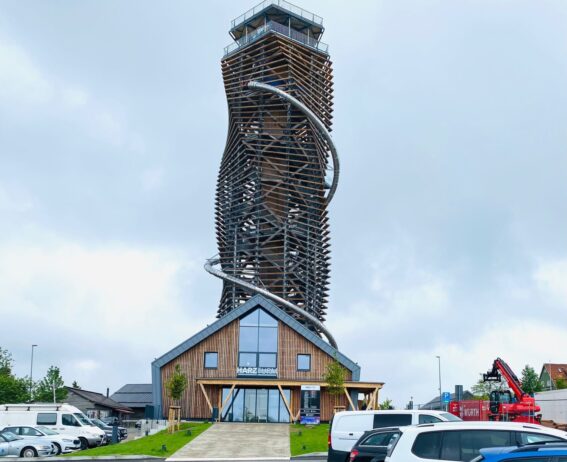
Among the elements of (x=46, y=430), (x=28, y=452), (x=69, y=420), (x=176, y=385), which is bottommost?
(x=28, y=452)

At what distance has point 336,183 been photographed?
210 feet

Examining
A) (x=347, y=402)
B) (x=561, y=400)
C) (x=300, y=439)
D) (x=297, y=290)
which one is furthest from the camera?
(x=297, y=290)

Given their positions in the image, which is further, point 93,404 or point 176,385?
point 93,404

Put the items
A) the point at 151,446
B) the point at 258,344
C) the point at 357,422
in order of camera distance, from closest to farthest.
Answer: the point at 357,422
the point at 151,446
the point at 258,344

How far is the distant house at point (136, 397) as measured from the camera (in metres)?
70.2

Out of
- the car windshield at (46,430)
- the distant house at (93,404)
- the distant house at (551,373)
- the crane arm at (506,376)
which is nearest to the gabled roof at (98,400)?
the distant house at (93,404)

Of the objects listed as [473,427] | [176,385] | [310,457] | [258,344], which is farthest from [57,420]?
[473,427]

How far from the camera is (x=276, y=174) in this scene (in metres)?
63.9

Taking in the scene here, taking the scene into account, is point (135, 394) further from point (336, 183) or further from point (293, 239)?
point (336, 183)

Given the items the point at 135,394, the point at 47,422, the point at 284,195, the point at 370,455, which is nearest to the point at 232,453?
the point at 47,422

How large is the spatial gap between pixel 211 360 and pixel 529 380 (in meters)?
44.6

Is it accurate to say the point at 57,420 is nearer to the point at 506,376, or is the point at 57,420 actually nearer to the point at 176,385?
the point at 176,385

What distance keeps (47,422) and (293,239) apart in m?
31.8

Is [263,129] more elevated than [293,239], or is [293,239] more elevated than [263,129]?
[263,129]
